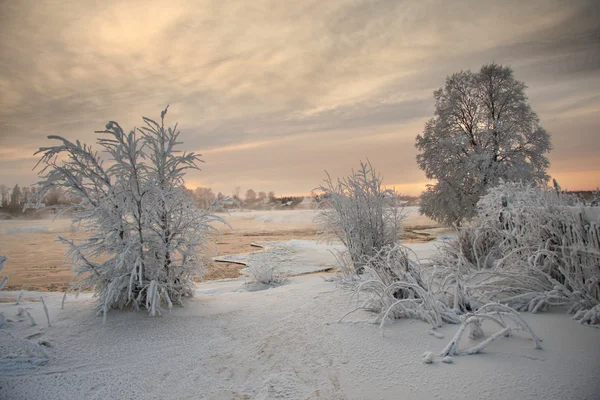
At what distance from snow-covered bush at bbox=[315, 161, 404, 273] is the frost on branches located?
2606 millimetres

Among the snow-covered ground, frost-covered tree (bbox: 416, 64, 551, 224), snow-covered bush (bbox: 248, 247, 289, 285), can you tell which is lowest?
snow-covered bush (bbox: 248, 247, 289, 285)

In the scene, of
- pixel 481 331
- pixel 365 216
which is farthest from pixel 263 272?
pixel 481 331

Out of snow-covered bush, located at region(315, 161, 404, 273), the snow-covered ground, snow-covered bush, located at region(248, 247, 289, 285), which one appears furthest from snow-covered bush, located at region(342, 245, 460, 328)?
snow-covered bush, located at region(248, 247, 289, 285)

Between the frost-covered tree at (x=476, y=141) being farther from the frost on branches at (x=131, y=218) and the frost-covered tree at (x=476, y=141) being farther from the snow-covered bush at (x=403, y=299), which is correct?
the frost on branches at (x=131, y=218)


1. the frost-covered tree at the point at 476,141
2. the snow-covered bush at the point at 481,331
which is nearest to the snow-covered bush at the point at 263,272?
the snow-covered bush at the point at 481,331

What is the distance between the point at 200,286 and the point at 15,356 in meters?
4.16

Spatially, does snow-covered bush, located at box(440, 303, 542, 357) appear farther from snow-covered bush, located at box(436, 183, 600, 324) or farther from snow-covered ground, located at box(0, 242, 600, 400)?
snow-covered bush, located at box(436, 183, 600, 324)

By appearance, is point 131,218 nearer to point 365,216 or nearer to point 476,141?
point 365,216

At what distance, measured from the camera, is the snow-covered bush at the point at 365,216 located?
218 inches

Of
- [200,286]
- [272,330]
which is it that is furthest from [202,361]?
[200,286]

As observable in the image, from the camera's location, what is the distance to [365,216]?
223 inches

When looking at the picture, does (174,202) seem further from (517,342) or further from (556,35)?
(556,35)

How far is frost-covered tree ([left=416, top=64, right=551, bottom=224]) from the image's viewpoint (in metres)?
14.6

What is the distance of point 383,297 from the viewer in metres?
3.18
